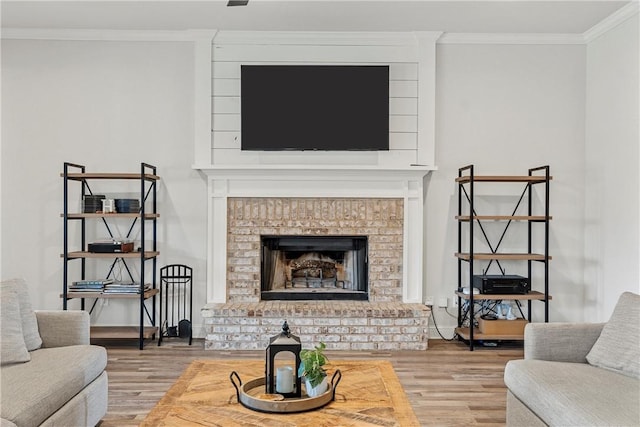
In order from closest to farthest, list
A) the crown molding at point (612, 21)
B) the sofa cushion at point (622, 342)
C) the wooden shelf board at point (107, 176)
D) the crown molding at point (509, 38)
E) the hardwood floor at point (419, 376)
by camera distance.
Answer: the sofa cushion at point (622, 342) → the hardwood floor at point (419, 376) → the crown molding at point (612, 21) → the wooden shelf board at point (107, 176) → the crown molding at point (509, 38)

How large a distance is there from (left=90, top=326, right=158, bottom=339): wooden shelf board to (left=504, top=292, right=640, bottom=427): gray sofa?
10.2 ft

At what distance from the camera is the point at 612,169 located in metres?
4.54

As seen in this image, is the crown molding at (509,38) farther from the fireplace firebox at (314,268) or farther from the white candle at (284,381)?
the white candle at (284,381)

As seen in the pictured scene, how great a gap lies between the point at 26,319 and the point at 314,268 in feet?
9.16

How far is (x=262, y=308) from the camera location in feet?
14.9

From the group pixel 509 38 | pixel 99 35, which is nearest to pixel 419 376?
pixel 509 38

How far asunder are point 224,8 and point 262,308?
255 cm

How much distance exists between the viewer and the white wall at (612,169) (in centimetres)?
425

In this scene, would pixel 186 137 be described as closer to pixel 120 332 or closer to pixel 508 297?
pixel 120 332

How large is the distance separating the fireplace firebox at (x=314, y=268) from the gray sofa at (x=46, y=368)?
7.25 feet

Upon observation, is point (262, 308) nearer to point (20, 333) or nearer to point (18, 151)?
point (20, 333)

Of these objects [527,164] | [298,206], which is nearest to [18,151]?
[298,206]

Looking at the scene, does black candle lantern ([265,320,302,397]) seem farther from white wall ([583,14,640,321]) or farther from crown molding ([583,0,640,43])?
crown molding ([583,0,640,43])

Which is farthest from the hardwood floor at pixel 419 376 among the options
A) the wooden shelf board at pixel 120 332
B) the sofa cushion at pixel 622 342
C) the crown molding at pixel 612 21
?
the crown molding at pixel 612 21
